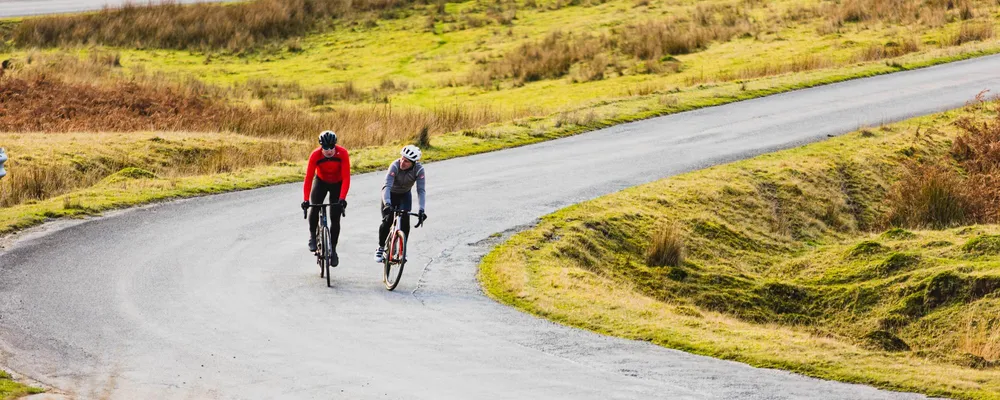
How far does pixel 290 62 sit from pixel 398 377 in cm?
3594

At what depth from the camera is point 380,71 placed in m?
43.5

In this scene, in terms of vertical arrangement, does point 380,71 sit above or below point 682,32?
below

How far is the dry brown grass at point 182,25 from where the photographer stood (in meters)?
46.9

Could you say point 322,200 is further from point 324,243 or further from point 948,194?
point 948,194

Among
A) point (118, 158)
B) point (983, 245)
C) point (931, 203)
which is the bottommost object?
point (931, 203)

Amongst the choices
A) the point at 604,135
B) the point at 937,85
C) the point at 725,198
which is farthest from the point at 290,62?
the point at 725,198

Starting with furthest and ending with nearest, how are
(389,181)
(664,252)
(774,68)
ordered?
(774,68) → (664,252) → (389,181)

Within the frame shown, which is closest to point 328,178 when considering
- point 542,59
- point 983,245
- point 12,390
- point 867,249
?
point 12,390

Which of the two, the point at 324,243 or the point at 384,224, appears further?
the point at 384,224

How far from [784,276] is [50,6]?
1683 inches

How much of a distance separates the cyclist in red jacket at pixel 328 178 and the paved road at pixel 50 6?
38973 mm

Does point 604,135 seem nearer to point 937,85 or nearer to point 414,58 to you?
point 937,85

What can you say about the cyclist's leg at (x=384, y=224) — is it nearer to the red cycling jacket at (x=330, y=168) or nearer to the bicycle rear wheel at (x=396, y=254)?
the bicycle rear wheel at (x=396, y=254)

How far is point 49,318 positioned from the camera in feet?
43.4
